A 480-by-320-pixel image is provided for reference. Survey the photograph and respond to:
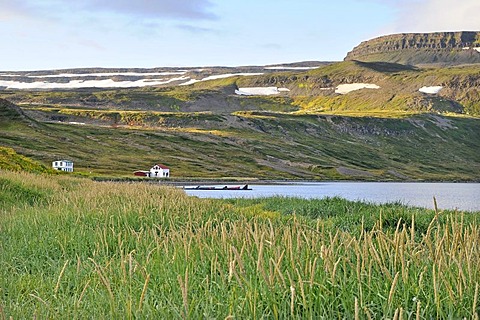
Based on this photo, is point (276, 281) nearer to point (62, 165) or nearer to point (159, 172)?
point (62, 165)

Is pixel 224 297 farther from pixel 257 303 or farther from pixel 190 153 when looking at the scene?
pixel 190 153

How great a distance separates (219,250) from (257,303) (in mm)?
1960

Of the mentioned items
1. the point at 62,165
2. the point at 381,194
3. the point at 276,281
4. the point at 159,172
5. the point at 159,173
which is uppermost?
the point at 276,281

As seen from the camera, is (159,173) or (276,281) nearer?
(276,281)

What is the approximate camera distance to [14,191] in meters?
24.8

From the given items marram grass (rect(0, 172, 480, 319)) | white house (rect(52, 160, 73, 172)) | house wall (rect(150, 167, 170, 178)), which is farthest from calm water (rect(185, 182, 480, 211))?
marram grass (rect(0, 172, 480, 319))

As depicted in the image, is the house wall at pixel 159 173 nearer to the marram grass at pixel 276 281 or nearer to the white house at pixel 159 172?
the white house at pixel 159 172

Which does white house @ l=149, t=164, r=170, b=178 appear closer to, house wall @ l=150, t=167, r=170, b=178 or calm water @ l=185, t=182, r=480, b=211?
house wall @ l=150, t=167, r=170, b=178

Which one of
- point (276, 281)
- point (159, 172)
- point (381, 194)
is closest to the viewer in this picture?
point (276, 281)

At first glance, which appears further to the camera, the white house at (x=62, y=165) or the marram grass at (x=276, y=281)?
the white house at (x=62, y=165)

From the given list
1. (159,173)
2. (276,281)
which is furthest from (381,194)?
(276,281)

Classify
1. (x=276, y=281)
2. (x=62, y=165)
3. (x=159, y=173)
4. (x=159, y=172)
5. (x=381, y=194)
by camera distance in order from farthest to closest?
(x=159, y=172) → (x=159, y=173) → (x=62, y=165) → (x=381, y=194) → (x=276, y=281)

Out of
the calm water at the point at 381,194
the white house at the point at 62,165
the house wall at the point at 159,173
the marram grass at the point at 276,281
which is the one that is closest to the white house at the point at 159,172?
the house wall at the point at 159,173

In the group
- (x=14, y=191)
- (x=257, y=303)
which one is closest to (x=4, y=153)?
(x=14, y=191)
